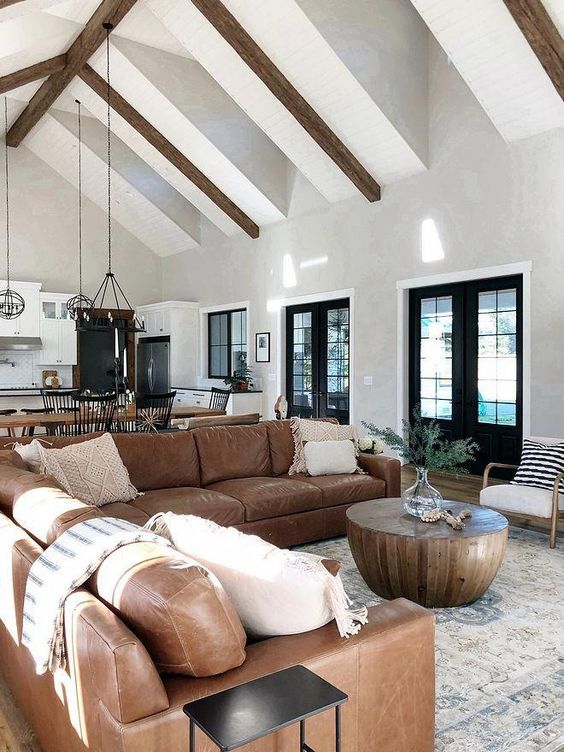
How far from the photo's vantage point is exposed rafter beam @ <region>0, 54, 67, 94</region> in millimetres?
7734

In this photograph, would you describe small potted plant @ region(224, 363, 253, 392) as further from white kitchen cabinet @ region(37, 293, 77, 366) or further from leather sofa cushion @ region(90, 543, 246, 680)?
leather sofa cushion @ region(90, 543, 246, 680)

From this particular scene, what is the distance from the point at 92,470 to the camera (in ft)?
12.6

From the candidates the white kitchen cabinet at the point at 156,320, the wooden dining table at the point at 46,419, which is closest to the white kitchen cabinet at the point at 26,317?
the white kitchen cabinet at the point at 156,320

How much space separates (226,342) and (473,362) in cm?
503

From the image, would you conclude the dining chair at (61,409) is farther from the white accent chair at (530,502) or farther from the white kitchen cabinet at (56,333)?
the white accent chair at (530,502)

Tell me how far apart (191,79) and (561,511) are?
6.65 meters

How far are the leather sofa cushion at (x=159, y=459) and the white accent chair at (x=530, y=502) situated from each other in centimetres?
222

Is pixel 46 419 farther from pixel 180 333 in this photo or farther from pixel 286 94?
pixel 180 333

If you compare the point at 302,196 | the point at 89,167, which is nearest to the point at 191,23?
the point at 302,196

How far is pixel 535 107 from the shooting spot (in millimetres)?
5734

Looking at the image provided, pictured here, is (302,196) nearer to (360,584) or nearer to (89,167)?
(89,167)

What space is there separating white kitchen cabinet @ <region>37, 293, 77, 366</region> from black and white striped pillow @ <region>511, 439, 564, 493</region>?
320 inches

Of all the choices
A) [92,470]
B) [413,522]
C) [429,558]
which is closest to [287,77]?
[92,470]

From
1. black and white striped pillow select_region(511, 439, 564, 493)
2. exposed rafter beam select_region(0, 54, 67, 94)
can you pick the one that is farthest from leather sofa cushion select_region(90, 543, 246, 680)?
exposed rafter beam select_region(0, 54, 67, 94)
